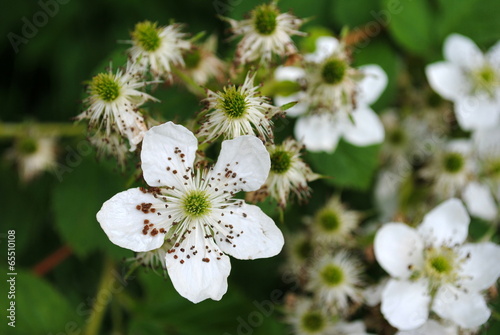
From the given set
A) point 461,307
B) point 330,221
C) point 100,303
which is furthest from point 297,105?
point 100,303

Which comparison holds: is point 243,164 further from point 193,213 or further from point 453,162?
point 453,162

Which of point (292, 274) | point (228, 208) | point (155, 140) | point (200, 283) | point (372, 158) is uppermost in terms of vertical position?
point (155, 140)

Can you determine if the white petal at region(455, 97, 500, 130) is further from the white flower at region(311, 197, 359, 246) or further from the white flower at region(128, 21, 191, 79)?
the white flower at region(128, 21, 191, 79)

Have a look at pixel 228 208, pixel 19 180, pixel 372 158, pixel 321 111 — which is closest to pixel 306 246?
pixel 372 158

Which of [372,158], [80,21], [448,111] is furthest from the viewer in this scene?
[80,21]

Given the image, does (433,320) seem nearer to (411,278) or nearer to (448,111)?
(411,278)

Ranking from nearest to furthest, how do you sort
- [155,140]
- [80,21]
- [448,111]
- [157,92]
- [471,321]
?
[155,140] → [471,321] → [157,92] → [448,111] → [80,21]
